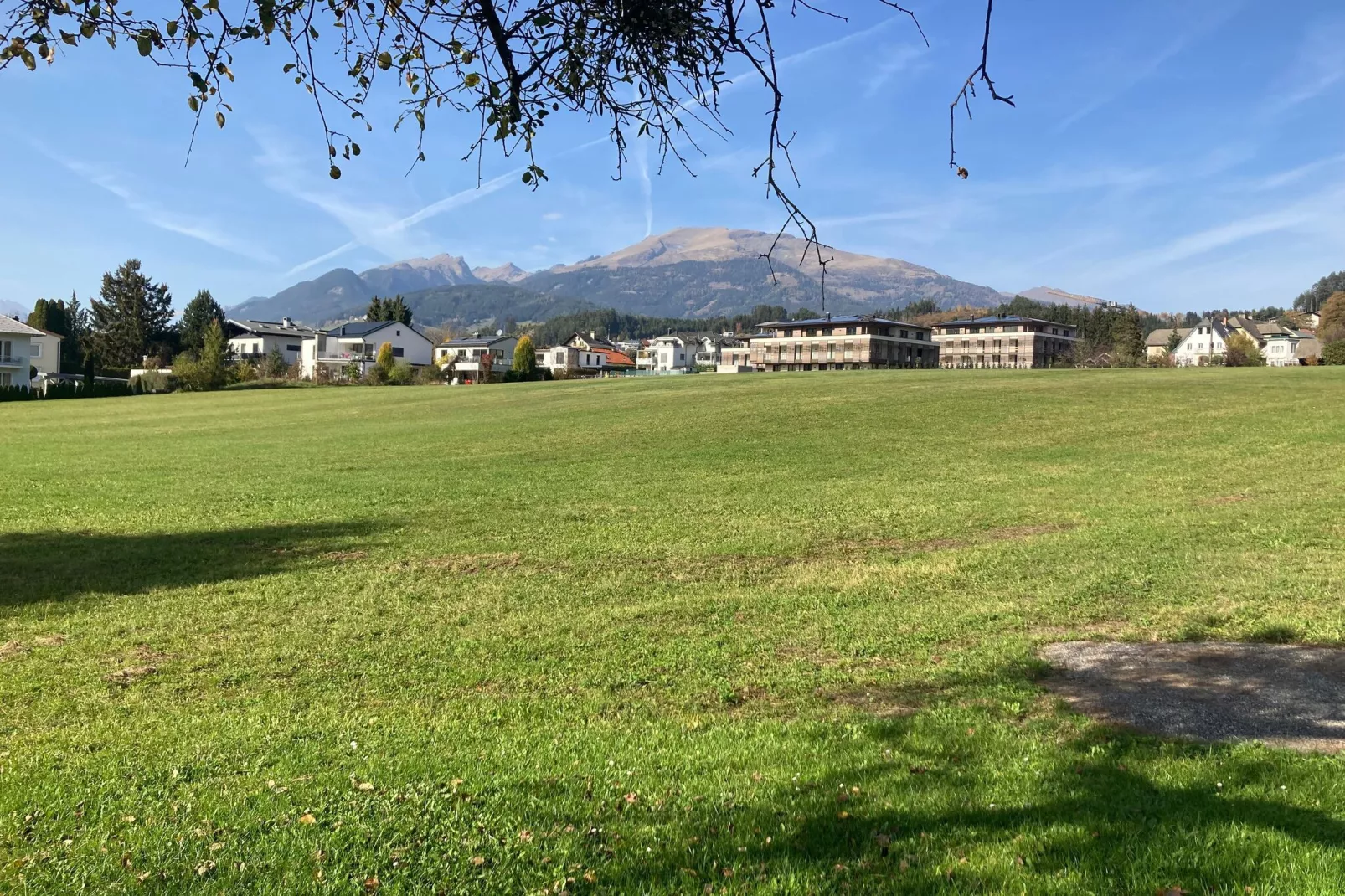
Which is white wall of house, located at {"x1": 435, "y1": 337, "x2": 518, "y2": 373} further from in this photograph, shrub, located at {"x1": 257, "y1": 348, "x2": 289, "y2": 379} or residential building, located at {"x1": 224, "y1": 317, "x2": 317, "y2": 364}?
shrub, located at {"x1": 257, "y1": 348, "x2": 289, "y2": 379}

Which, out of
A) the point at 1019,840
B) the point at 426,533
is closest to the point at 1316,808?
the point at 1019,840

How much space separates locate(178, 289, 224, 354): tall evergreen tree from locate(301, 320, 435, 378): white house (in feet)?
39.4

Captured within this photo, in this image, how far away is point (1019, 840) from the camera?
3814 millimetres

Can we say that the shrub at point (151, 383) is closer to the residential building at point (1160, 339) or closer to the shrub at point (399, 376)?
the shrub at point (399, 376)

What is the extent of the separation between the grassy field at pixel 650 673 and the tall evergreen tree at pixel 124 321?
321ft

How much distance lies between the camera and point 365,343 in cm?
10819

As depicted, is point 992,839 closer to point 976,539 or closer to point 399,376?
point 976,539

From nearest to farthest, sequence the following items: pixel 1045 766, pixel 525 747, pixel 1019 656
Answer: pixel 1045 766 → pixel 525 747 → pixel 1019 656

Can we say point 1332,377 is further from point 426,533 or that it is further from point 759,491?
point 426,533

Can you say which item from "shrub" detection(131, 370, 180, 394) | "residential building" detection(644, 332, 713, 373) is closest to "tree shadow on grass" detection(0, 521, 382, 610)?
"shrub" detection(131, 370, 180, 394)

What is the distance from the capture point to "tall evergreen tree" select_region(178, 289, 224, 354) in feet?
347

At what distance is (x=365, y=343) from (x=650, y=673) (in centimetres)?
10947

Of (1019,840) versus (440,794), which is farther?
(440,794)

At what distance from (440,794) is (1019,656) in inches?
208
